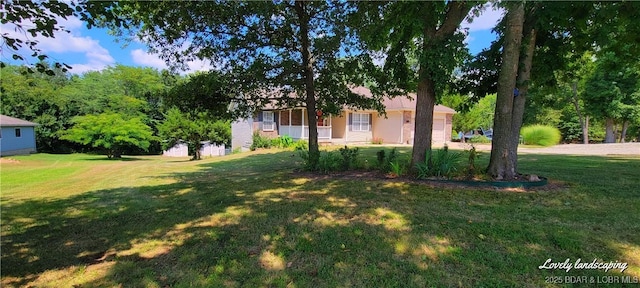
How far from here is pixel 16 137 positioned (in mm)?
24766

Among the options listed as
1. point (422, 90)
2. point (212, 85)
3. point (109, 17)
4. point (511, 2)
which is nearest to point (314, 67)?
point (212, 85)

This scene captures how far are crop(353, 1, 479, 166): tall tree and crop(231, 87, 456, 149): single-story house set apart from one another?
15.2 meters

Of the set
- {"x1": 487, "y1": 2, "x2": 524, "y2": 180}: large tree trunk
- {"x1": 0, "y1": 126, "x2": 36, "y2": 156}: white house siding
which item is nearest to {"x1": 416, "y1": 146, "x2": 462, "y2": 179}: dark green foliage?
{"x1": 487, "y1": 2, "x2": 524, "y2": 180}: large tree trunk

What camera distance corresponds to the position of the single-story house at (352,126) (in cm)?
2288

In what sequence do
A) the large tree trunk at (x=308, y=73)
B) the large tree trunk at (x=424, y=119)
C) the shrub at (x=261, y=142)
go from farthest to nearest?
the shrub at (x=261, y=142)
the large tree trunk at (x=308, y=73)
the large tree trunk at (x=424, y=119)

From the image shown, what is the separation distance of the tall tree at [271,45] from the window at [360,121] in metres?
14.3

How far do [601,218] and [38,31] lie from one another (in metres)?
6.94

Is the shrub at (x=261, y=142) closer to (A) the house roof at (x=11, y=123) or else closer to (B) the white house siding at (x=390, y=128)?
(B) the white house siding at (x=390, y=128)

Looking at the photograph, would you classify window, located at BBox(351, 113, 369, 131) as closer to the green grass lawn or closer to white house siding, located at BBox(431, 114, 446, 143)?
white house siding, located at BBox(431, 114, 446, 143)

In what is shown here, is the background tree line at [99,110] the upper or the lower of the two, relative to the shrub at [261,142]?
upper

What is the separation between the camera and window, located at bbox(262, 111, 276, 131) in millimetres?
23406

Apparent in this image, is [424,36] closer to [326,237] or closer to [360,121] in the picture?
[326,237]

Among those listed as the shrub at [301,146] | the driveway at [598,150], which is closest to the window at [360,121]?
the shrub at [301,146]

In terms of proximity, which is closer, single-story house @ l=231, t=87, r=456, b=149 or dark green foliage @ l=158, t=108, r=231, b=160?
dark green foliage @ l=158, t=108, r=231, b=160
